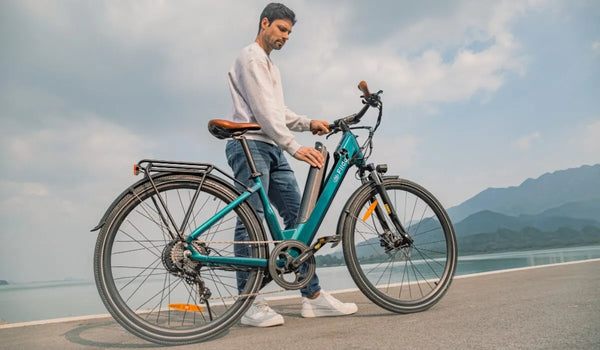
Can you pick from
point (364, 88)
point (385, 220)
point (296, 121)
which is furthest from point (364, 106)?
point (385, 220)

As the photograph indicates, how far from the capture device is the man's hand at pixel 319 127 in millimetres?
2985

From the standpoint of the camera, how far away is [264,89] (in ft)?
8.39

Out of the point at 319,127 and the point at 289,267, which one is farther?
the point at 319,127

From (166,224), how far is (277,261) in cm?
66

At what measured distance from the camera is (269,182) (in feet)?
9.23

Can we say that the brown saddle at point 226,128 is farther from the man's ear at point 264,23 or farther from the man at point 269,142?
the man's ear at point 264,23

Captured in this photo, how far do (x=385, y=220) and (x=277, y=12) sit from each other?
157 cm

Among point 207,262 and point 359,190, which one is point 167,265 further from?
point 359,190

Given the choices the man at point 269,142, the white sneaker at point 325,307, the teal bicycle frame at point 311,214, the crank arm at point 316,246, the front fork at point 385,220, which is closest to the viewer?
the teal bicycle frame at point 311,214

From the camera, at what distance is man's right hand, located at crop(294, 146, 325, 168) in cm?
257

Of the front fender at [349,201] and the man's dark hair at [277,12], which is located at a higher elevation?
the man's dark hair at [277,12]

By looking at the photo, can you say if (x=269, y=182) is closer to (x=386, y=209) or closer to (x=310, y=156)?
(x=310, y=156)

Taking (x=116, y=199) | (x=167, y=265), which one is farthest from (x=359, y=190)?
(x=116, y=199)

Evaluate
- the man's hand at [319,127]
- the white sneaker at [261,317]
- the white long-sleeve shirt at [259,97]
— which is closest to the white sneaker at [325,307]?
the white sneaker at [261,317]
